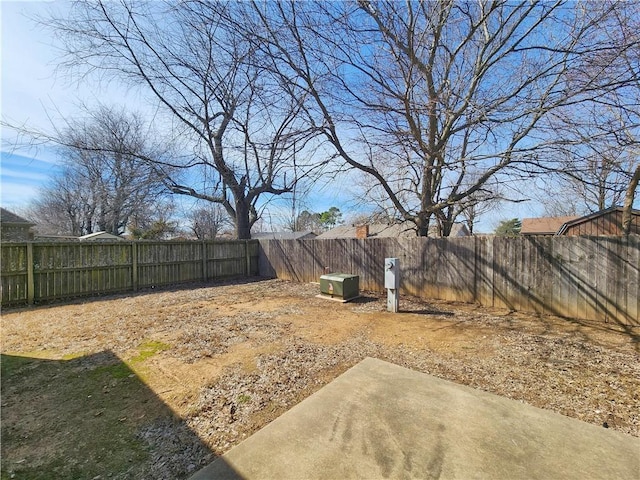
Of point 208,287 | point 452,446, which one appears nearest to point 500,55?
point 452,446

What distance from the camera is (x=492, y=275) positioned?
602 centimetres

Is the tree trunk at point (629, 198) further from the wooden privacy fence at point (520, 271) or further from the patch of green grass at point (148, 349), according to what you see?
the patch of green grass at point (148, 349)

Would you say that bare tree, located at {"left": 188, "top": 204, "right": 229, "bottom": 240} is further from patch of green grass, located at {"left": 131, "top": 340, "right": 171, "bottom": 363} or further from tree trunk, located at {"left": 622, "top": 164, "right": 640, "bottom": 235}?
tree trunk, located at {"left": 622, "top": 164, "right": 640, "bottom": 235}

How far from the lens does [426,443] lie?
1800mm

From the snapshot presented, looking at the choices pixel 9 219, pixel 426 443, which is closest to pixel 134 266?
pixel 426 443

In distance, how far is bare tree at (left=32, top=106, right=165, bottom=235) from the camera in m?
11.8

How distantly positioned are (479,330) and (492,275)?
2.06 m

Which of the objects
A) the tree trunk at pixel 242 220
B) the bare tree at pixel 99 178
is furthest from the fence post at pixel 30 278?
the tree trunk at pixel 242 220

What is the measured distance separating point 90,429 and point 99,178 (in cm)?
2595

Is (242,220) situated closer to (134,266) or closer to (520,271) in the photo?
(134,266)

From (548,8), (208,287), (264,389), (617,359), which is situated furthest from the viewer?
(208,287)

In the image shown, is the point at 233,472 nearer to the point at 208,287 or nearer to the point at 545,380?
the point at 545,380

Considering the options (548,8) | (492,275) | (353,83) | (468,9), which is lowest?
(492,275)

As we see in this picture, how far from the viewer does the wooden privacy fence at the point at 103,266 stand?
6445 millimetres
